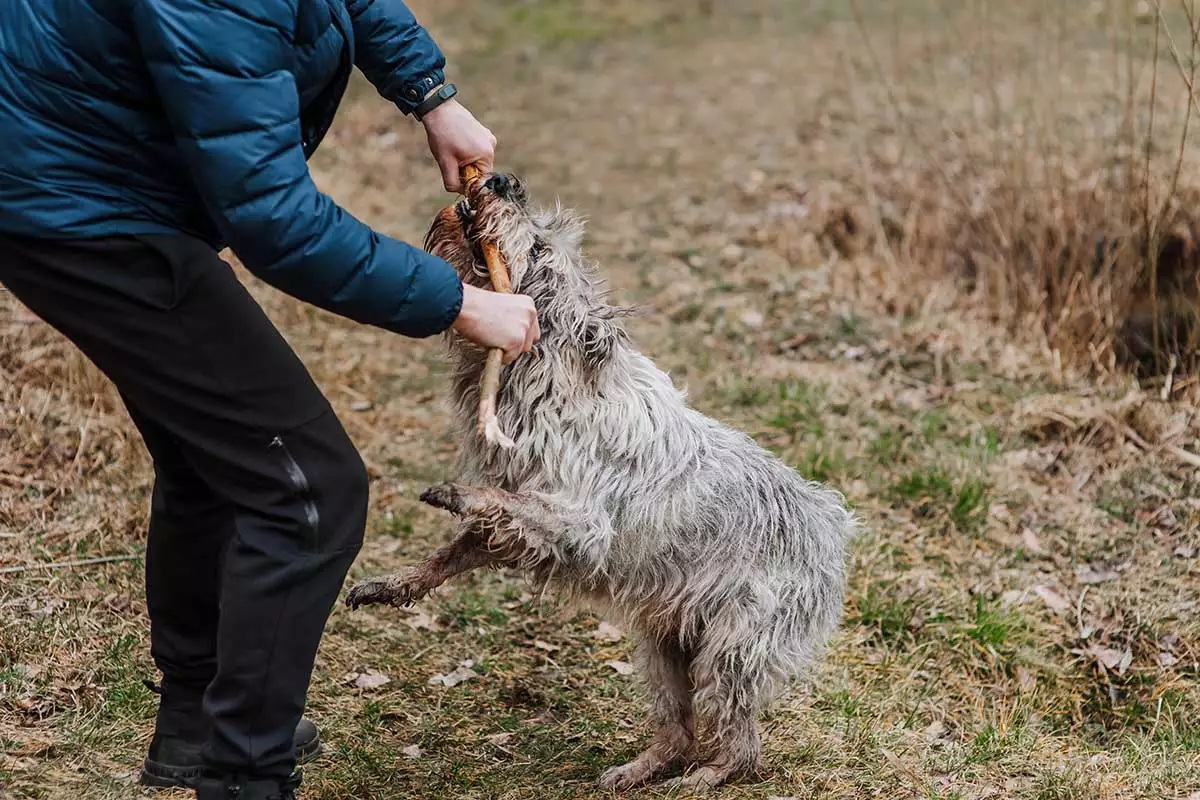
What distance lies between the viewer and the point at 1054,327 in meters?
6.78

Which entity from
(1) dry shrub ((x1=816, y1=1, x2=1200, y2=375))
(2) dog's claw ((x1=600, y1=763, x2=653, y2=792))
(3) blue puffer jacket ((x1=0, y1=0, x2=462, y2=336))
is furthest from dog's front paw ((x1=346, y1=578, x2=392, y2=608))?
(1) dry shrub ((x1=816, y1=1, x2=1200, y2=375))

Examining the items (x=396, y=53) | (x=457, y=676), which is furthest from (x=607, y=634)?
(x=396, y=53)

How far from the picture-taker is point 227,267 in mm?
2766

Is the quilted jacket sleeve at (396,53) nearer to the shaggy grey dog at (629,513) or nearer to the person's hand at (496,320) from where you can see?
the shaggy grey dog at (629,513)

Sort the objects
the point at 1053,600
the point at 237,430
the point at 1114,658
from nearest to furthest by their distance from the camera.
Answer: the point at 237,430
the point at 1114,658
the point at 1053,600

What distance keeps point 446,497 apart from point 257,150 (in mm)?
1175

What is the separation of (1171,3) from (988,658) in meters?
8.13

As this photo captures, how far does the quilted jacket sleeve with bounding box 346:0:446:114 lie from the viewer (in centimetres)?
324

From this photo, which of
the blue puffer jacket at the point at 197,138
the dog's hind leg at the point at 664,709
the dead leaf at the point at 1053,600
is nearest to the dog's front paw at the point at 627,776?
the dog's hind leg at the point at 664,709

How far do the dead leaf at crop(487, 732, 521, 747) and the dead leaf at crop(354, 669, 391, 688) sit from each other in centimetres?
46

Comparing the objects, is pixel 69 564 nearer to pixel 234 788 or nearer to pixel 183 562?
pixel 183 562

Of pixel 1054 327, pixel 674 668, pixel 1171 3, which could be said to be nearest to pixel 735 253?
pixel 1054 327

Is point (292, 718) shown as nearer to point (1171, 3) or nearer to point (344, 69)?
point (344, 69)

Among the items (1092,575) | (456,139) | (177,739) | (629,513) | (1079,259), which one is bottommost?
(1092,575)
